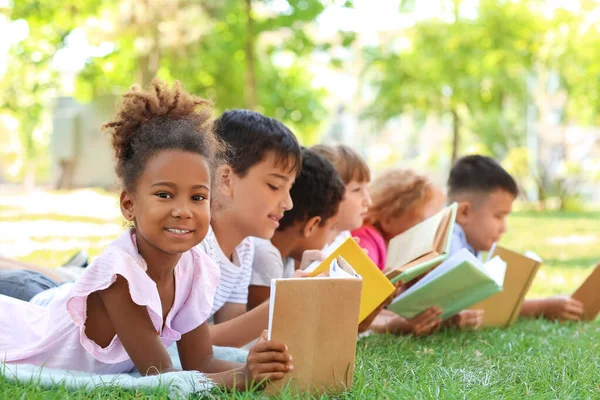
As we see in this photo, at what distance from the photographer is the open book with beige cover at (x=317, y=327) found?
6.30 ft

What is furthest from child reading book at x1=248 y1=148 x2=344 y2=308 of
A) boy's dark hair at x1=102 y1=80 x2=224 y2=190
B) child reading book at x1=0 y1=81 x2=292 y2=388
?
boy's dark hair at x1=102 y1=80 x2=224 y2=190

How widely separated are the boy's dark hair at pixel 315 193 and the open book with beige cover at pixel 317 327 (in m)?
1.03

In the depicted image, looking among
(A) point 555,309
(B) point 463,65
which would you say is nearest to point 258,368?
(A) point 555,309

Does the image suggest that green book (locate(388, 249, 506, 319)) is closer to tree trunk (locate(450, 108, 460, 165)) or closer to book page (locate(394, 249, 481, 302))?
book page (locate(394, 249, 481, 302))

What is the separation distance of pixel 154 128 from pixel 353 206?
5.18 feet

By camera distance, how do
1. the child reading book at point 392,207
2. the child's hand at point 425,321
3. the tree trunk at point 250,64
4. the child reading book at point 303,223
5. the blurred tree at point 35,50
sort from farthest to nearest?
the blurred tree at point 35,50, the tree trunk at point 250,64, the child reading book at point 392,207, the child's hand at point 425,321, the child reading book at point 303,223

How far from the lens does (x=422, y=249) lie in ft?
9.57

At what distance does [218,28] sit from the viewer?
1535 centimetres

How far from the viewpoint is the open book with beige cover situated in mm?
1921

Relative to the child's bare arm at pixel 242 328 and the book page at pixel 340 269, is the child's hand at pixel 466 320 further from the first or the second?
the book page at pixel 340 269

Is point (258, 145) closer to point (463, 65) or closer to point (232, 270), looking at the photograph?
point (232, 270)

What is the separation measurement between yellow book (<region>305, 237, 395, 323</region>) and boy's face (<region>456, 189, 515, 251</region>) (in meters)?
1.63

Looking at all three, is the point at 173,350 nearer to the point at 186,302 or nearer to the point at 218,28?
the point at 186,302

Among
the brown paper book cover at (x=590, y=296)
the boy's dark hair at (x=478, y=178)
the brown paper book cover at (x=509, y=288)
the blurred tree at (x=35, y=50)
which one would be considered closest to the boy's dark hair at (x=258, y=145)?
the brown paper book cover at (x=509, y=288)
